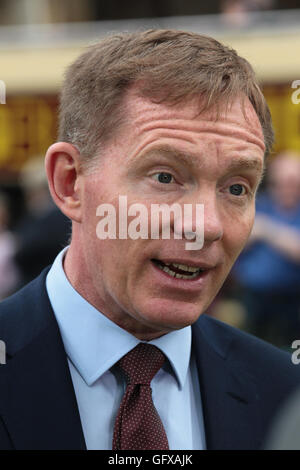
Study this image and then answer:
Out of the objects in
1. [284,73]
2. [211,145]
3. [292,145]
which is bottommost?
[292,145]

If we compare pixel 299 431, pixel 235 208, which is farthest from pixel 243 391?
pixel 299 431

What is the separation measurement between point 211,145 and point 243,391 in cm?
75

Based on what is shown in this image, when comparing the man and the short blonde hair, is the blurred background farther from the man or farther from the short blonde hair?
the man

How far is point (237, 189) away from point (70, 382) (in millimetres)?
665

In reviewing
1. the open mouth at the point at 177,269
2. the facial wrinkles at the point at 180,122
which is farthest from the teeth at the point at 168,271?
the facial wrinkles at the point at 180,122

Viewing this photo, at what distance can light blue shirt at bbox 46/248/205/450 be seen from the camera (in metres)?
2.25

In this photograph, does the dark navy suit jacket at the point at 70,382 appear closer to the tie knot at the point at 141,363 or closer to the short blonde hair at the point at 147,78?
the tie knot at the point at 141,363

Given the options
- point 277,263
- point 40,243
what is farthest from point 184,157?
point 277,263

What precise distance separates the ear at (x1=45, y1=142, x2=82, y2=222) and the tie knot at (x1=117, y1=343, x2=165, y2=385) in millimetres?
393

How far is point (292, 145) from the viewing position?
1037 cm

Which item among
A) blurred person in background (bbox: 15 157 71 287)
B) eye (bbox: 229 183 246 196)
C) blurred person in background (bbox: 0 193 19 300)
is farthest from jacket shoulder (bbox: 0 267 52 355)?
blurred person in background (bbox: 0 193 19 300)

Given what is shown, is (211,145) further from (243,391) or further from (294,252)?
(294,252)

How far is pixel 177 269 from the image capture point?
2.21 m
